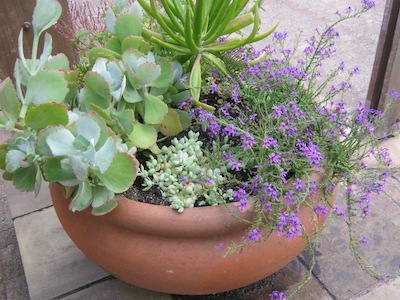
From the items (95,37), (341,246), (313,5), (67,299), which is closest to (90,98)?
(95,37)

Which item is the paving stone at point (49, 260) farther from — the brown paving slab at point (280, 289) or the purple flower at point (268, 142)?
the purple flower at point (268, 142)

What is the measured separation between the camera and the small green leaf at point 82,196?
1.08 meters

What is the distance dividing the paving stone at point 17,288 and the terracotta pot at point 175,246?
49 cm

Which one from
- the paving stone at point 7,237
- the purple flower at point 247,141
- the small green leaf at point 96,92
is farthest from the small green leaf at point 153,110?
the paving stone at point 7,237

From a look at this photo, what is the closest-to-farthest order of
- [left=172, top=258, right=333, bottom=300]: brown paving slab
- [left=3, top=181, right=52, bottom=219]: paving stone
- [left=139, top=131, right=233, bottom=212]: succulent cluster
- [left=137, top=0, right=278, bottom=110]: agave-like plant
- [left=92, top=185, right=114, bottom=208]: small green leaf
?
[left=92, top=185, right=114, bottom=208]: small green leaf < [left=139, top=131, right=233, bottom=212]: succulent cluster < [left=137, top=0, right=278, bottom=110]: agave-like plant < [left=172, top=258, right=333, bottom=300]: brown paving slab < [left=3, top=181, right=52, bottom=219]: paving stone

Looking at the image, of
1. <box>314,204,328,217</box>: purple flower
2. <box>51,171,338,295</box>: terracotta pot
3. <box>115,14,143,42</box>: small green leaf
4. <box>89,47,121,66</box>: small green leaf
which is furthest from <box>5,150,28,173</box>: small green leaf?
<box>314,204,328,217</box>: purple flower

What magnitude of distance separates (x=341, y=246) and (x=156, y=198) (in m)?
0.76

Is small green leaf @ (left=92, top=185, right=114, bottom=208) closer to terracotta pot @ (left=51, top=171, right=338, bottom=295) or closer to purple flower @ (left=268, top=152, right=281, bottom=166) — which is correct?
terracotta pot @ (left=51, top=171, right=338, bottom=295)

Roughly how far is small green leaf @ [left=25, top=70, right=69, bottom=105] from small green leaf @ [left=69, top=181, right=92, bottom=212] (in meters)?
0.22

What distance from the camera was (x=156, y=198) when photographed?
4.33 feet

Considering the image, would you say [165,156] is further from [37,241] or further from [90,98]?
[37,241]

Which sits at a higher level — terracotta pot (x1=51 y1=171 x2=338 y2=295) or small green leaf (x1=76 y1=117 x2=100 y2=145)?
small green leaf (x1=76 y1=117 x2=100 y2=145)

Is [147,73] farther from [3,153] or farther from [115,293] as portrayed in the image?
[115,293]

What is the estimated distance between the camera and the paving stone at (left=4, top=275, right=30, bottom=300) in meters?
1.67
